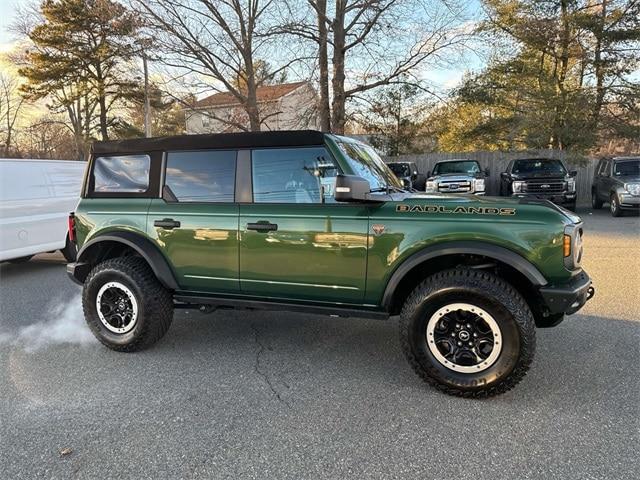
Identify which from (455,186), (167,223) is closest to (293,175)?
(167,223)

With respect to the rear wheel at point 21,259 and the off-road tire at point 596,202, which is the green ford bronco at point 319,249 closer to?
the rear wheel at point 21,259

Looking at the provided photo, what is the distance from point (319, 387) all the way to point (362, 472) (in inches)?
38.7

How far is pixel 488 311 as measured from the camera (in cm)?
307

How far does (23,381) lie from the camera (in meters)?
3.51

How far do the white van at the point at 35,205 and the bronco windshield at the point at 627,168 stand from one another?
46.2 ft

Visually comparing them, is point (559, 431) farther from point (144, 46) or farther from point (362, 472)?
point (144, 46)

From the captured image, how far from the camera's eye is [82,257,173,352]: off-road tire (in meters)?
3.95

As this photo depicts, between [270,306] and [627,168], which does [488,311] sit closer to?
[270,306]

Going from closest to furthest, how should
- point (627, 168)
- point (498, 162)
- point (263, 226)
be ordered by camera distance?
point (263, 226) → point (627, 168) → point (498, 162)

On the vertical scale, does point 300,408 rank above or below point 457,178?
below

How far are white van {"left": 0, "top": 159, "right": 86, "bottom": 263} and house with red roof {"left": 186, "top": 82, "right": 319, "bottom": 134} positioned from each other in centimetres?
878

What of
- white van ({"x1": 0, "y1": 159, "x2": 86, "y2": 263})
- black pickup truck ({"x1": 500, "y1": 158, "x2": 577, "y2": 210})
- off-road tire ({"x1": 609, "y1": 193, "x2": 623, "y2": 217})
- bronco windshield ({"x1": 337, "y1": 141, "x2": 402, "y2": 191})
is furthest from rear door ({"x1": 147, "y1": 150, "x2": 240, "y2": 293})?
off-road tire ({"x1": 609, "y1": 193, "x2": 623, "y2": 217})

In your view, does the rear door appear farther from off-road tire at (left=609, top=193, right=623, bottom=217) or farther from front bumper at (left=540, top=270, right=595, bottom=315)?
off-road tire at (left=609, top=193, right=623, bottom=217)

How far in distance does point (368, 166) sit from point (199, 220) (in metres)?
1.52
